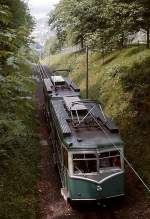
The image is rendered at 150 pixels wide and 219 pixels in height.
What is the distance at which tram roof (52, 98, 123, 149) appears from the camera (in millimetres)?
14773

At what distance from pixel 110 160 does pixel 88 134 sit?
146 centimetres

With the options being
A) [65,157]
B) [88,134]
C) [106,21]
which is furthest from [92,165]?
[106,21]

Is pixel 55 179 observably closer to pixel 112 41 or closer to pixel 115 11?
pixel 115 11

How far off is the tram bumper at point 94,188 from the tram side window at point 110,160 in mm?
455

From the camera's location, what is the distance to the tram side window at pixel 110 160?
14855mm

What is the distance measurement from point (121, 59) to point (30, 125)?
34.9 ft

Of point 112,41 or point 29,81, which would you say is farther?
point 112,41

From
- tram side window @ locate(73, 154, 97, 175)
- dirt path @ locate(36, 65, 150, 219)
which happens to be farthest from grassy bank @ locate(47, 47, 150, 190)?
tram side window @ locate(73, 154, 97, 175)

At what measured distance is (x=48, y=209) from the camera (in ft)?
52.4

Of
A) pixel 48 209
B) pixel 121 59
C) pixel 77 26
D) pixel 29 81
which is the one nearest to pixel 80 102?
pixel 48 209

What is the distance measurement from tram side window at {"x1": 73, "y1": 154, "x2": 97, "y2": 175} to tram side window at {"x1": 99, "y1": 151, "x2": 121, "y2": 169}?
0.95ft

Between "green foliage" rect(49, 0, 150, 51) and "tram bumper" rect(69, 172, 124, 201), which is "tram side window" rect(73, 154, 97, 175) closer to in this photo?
"tram bumper" rect(69, 172, 124, 201)

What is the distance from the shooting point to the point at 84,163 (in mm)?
14828

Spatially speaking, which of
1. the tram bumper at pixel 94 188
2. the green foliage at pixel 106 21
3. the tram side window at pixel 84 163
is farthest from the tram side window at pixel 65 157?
the green foliage at pixel 106 21
